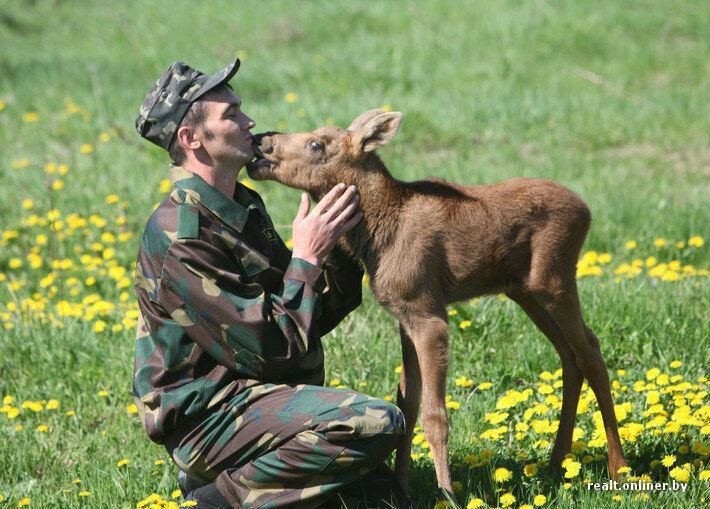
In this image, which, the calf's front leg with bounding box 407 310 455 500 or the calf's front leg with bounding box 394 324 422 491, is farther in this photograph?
the calf's front leg with bounding box 394 324 422 491

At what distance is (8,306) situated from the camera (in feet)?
26.1

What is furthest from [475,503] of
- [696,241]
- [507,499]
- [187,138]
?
[696,241]

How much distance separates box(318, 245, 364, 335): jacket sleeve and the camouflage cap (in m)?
1.01

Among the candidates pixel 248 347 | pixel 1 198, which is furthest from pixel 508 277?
pixel 1 198

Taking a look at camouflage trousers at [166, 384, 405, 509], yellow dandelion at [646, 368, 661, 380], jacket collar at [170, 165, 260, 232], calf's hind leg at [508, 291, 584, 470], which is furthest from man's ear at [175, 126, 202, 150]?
yellow dandelion at [646, 368, 661, 380]

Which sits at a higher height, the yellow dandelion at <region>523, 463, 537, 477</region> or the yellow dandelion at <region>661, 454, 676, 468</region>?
the yellow dandelion at <region>661, 454, 676, 468</region>

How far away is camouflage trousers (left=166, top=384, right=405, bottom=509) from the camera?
4.70 meters

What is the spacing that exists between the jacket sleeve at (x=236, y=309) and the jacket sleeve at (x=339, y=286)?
52cm

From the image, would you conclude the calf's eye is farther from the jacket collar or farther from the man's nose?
the jacket collar

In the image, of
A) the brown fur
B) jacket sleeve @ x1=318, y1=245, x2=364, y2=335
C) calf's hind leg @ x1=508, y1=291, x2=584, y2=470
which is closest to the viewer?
the brown fur

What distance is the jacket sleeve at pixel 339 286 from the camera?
536cm

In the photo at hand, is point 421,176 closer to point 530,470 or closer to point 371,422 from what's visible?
point 530,470

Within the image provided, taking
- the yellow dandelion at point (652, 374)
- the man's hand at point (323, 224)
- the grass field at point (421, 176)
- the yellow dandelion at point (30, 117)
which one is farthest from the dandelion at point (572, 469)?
the yellow dandelion at point (30, 117)

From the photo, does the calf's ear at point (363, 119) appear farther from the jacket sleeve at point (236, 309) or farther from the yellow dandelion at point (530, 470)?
the yellow dandelion at point (530, 470)
